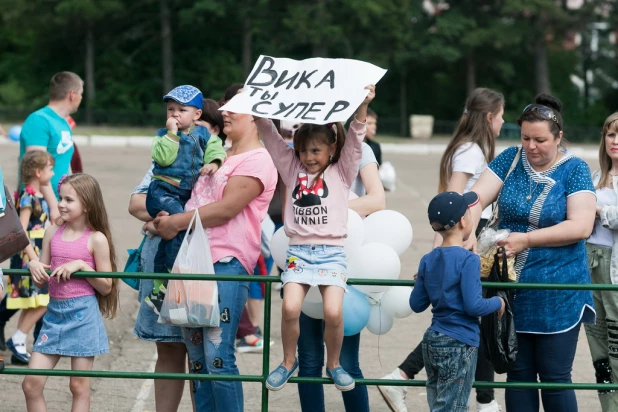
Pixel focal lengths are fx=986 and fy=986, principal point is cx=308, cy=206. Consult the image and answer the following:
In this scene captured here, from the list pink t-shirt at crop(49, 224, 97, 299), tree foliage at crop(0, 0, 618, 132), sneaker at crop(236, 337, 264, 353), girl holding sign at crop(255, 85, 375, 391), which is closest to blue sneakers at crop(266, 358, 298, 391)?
girl holding sign at crop(255, 85, 375, 391)

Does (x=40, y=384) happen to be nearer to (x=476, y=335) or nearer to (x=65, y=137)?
(x=476, y=335)

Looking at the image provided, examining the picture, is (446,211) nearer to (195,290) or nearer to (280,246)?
(280,246)

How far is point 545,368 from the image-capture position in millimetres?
4699

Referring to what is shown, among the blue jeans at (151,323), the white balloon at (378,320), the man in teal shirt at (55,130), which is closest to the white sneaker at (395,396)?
the white balloon at (378,320)

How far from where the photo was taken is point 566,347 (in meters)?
4.69

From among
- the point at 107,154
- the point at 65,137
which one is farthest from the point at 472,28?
the point at 65,137

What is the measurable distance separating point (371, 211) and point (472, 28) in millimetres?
36730

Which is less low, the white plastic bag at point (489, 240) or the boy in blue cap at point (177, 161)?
the boy in blue cap at point (177, 161)

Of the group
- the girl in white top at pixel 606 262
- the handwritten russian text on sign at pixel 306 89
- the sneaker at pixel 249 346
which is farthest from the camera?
the sneaker at pixel 249 346

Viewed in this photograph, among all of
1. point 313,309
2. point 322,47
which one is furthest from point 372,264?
point 322,47

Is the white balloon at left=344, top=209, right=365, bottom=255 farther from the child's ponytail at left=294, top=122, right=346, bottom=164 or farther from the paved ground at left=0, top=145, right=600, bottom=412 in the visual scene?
the paved ground at left=0, top=145, right=600, bottom=412

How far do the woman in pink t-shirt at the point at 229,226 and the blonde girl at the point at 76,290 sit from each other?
437mm

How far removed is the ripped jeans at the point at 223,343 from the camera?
473 centimetres

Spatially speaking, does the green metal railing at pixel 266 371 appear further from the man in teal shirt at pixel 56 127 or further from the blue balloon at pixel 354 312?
the man in teal shirt at pixel 56 127
